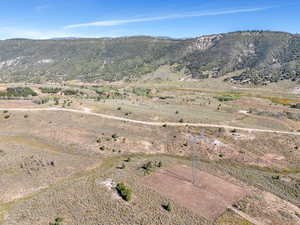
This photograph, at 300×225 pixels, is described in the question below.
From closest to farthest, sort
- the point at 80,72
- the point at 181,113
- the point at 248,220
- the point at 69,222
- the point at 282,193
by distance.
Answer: the point at 69,222 → the point at 248,220 → the point at 282,193 → the point at 181,113 → the point at 80,72

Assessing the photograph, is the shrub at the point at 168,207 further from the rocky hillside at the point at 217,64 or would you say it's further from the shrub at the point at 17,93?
the rocky hillside at the point at 217,64

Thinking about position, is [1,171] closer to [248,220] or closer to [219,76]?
[248,220]

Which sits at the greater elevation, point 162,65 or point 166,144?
point 162,65

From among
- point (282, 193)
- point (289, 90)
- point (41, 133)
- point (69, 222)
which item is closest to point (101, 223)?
point (69, 222)

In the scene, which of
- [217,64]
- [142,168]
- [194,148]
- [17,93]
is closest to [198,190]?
[142,168]

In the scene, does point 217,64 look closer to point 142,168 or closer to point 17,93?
point 17,93

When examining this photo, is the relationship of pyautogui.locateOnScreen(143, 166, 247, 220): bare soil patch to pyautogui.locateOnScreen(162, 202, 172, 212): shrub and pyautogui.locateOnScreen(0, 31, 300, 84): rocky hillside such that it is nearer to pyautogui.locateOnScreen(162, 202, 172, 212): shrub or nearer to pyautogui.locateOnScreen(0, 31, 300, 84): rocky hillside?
pyautogui.locateOnScreen(162, 202, 172, 212): shrub

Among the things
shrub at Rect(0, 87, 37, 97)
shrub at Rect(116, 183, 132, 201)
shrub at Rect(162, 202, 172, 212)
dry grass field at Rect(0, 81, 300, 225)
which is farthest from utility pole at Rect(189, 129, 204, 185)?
shrub at Rect(0, 87, 37, 97)
